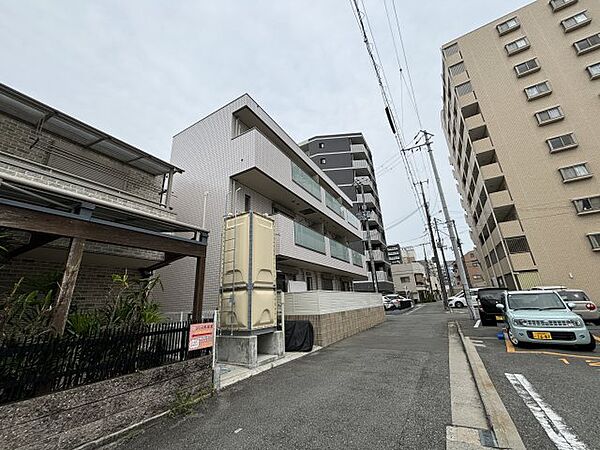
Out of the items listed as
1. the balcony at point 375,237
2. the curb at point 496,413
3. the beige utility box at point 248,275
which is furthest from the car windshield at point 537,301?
the balcony at point 375,237

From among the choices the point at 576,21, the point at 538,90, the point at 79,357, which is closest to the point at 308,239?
the point at 79,357

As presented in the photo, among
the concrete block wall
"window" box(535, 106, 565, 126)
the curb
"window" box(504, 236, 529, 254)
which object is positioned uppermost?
"window" box(535, 106, 565, 126)

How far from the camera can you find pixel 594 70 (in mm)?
18641

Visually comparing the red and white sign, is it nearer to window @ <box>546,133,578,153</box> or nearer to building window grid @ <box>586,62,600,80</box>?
window @ <box>546,133,578,153</box>

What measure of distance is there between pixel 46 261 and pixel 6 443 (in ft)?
18.5

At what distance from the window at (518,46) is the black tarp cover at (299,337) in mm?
27777

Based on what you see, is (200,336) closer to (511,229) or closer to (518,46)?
(511,229)

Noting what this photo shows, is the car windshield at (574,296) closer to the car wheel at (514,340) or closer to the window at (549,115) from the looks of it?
the car wheel at (514,340)

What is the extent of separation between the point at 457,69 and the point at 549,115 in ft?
28.7

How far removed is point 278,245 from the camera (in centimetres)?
976

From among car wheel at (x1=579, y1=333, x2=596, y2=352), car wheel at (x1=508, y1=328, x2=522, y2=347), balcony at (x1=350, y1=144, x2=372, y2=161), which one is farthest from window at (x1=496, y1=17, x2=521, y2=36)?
Result: car wheel at (x1=508, y1=328, x2=522, y2=347)

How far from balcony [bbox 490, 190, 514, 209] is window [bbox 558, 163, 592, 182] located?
3.14m

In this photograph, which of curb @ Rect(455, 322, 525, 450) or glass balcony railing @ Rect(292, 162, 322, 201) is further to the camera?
glass balcony railing @ Rect(292, 162, 322, 201)

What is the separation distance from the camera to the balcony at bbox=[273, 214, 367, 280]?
10023 mm
